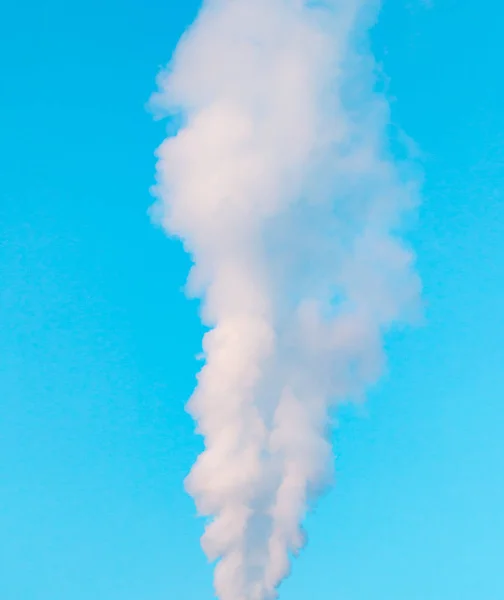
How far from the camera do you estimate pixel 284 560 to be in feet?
216

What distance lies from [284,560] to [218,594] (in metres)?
5.91

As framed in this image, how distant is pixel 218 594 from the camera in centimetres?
6450
